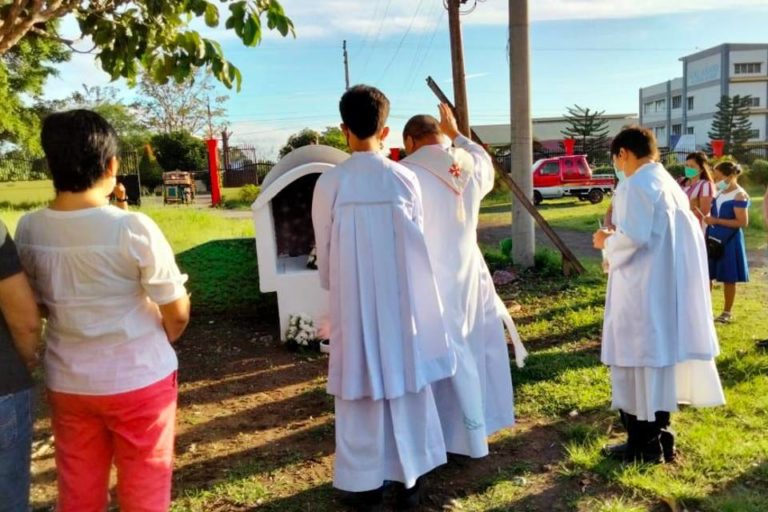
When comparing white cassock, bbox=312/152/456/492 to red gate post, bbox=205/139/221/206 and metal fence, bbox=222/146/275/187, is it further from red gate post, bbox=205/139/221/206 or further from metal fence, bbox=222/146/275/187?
metal fence, bbox=222/146/275/187

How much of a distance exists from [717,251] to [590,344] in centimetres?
176

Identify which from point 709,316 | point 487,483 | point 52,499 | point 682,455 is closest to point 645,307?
point 709,316

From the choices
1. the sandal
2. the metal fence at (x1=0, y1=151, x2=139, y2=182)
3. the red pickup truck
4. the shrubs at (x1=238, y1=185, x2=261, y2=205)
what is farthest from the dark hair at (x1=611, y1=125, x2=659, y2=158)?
the metal fence at (x1=0, y1=151, x2=139, y2=182)

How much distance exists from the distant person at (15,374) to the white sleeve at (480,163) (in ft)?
7.41

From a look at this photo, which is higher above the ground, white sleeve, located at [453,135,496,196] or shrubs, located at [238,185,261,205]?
white sleeve, located at [453,135,496,196]

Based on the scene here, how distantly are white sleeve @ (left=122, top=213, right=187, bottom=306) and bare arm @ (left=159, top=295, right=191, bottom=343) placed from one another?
0.9 inches

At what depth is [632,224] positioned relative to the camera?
339 centimetres

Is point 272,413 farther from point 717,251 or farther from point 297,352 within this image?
point 717,251

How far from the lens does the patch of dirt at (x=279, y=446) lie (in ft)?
11.3

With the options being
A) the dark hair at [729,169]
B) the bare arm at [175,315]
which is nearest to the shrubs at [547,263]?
the dark hair at [729,169]

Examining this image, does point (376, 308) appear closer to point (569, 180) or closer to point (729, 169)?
point (729, 169)

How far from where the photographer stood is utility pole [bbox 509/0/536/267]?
9094 mm

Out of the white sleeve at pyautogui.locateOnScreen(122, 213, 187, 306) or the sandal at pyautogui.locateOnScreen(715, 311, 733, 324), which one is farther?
the sandal at pyautogui.locateOnScreen(715, 311, 733, 324)

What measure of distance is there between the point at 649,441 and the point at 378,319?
173 centimetres
